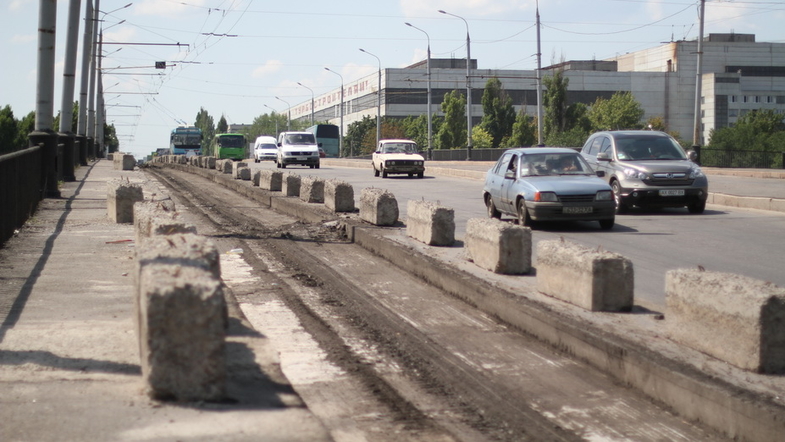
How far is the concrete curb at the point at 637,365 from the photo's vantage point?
5.00 metres

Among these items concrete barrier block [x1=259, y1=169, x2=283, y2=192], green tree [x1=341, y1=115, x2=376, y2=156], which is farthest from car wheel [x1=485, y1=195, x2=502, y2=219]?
green tree [x1=341, y1=115, x2=376, y2=156]

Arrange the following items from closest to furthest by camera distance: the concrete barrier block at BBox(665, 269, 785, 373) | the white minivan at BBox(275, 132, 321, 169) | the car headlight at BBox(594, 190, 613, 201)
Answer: the concrete barrier block at BBox(665, 269, 785, 373) → the car headlight at BBox(594, 190, 613, 201) → the white minivan at BBox(275, 132, 321, 169)

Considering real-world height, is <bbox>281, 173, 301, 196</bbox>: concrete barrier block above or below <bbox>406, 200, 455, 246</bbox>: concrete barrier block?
above

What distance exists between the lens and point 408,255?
1147 centimetres

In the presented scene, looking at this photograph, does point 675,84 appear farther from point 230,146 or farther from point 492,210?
point 492,210

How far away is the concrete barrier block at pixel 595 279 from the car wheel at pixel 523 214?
7.50 m

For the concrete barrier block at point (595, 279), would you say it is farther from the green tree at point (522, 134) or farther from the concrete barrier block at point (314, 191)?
the green tree at point (522, 134)

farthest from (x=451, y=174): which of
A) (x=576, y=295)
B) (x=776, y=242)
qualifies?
(x=576, y=295)

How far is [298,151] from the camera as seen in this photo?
50.2 m

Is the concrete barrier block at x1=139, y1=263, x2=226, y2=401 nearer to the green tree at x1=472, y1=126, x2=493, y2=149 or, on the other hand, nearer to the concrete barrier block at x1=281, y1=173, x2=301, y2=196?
the concrete barrier block at x1=281, y1=173, x2=301, y2=196

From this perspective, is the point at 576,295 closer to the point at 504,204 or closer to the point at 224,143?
the point at 504,204

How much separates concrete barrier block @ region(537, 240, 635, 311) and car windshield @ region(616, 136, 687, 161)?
11.8 m

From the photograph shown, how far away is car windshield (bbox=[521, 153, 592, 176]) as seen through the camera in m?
16.6

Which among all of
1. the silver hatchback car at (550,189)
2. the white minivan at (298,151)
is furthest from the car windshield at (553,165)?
the white minivan at (298,151)
